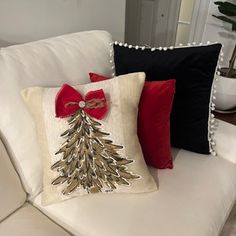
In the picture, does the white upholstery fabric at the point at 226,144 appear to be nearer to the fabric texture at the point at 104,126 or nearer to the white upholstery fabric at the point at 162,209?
the white upholstery fabric at the point at 162,209

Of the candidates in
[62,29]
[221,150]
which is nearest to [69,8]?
[62,29]

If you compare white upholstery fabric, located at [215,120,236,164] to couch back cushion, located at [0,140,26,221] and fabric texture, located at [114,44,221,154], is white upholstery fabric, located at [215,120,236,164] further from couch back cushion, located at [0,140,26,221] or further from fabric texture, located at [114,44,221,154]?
couch back cushion, located at [0,140,26,221]

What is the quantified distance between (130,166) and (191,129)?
0.31 meters

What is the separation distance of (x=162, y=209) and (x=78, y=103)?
1.36 feet

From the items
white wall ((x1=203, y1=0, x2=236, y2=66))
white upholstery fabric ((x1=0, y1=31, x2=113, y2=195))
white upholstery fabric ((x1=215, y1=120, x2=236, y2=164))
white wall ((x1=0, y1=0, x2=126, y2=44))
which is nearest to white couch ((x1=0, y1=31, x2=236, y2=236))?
white upholstery fabric ((x1=0, y1=31, x2=113, y2=195))

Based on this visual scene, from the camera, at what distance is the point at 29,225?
2.50ft

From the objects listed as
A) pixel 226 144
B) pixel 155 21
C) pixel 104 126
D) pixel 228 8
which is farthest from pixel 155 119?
pixel 155 21

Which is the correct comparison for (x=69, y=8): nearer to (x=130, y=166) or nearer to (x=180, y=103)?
(x=180, y=103)

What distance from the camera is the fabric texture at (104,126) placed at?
752mm

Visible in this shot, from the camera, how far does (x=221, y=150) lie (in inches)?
41.3

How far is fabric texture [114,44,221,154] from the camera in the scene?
919 mm

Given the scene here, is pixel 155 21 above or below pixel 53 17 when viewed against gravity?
below

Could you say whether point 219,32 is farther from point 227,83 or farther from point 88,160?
point 88,160

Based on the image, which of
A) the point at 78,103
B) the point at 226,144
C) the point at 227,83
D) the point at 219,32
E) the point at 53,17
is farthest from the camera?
the point at 219,32
